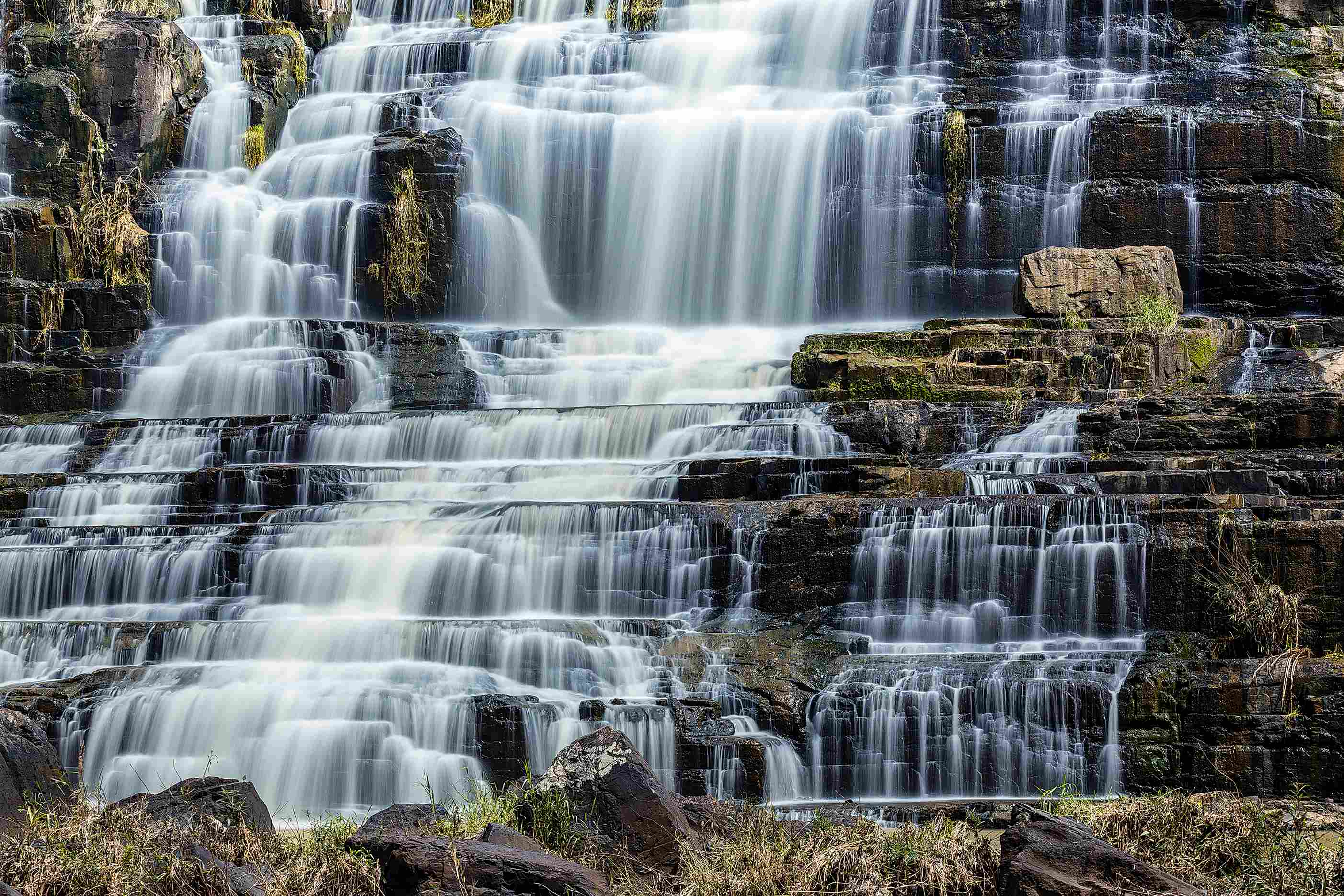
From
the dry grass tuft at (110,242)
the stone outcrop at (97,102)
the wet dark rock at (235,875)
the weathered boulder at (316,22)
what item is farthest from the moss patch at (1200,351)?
the weathered boulder at (316,22)

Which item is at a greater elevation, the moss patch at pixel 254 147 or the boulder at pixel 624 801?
the moss patch at pixel 254 147

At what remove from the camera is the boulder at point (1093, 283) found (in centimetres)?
2012


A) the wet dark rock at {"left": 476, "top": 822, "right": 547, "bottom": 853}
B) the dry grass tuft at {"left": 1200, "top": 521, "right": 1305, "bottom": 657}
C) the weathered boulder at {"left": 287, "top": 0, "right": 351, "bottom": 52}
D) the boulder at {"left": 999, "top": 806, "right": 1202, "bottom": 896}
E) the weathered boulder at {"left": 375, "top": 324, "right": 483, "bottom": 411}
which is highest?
the weathered boulder at {"left": 287, "top": 0, "right": 351, "bottom": 52}

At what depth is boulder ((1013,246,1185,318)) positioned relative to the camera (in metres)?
20.1

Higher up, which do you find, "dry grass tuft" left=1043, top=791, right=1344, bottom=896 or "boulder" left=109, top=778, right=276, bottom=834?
"dry grass tuft" left=1043, top=791, right=1344, bottom=896

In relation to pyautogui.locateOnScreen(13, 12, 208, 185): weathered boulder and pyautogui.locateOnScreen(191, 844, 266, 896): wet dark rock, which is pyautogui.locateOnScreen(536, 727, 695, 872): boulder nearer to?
pyautogui.locateOnScreen(191, 844, 266, 896): wet dark rock

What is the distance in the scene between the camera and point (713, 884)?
22.5 feet

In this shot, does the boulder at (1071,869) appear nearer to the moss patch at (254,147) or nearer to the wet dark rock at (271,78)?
the moss patch at (254,147)

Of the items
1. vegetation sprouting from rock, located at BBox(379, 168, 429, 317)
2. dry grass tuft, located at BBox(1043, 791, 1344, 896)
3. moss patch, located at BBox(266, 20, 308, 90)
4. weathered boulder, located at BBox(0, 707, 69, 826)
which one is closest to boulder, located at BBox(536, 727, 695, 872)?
dry grass tuft, located at BBox(1043, 791, 1344, 896)

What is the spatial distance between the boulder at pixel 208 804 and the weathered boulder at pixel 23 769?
0.49 meters

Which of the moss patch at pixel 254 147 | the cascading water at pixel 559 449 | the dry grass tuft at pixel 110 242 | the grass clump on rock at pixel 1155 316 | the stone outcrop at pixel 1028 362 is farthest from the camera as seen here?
the moss patch at pixel 254 147

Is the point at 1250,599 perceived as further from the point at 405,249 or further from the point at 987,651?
the point at 405,249

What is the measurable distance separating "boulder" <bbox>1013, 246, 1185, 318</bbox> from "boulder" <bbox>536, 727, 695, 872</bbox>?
46.2 feet

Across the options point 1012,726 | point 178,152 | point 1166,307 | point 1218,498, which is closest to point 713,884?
point 1012,726
